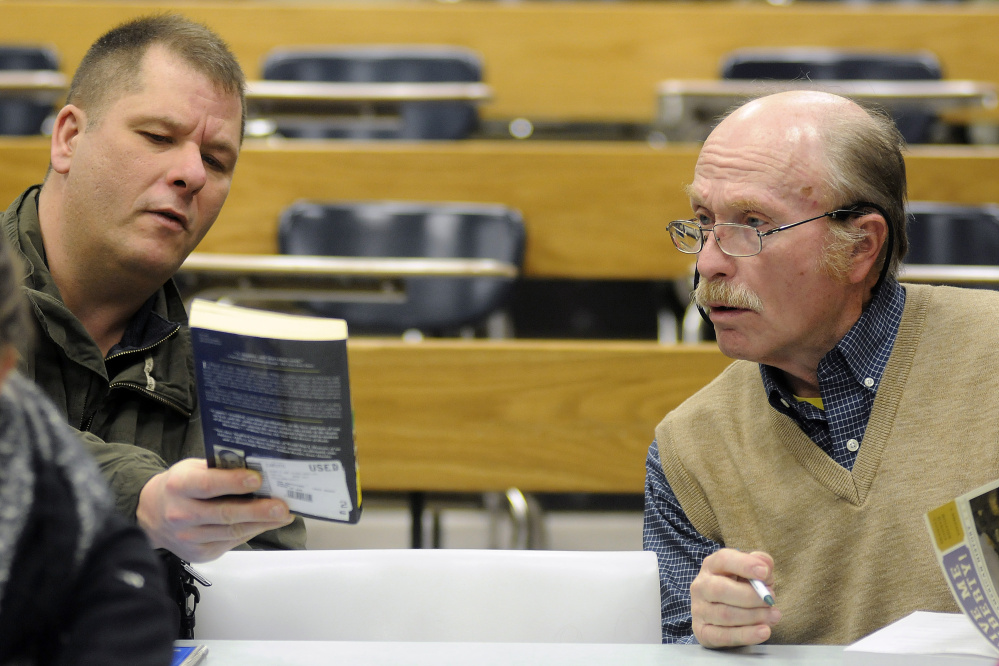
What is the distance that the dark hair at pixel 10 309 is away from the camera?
1.67 ft

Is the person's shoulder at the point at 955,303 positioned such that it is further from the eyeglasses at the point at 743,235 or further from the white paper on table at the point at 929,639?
the white paper on table at the point at 929,639

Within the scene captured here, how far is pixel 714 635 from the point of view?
0.86 metres

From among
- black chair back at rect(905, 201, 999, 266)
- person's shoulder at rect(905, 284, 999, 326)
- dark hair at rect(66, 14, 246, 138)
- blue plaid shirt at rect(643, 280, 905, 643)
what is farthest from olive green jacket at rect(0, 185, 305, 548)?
black chair back at rect(905, 201, 999, 266)

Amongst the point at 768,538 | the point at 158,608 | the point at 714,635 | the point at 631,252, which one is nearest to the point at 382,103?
the point at 631,252

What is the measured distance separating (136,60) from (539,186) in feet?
3.80

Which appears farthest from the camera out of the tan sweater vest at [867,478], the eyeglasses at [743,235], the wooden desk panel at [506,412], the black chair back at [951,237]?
the black chair back at [951,237]

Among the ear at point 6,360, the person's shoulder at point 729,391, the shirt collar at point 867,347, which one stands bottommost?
the person's shoulder at point 729,391

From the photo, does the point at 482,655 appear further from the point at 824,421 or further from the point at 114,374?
the point at 114,374

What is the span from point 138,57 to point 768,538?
928 millimetres

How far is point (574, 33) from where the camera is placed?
2.77 metres

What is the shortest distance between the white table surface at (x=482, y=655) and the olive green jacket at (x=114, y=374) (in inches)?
12.2

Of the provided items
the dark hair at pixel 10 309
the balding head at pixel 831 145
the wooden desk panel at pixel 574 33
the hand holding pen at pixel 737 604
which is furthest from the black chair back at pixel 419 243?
the dark hair at pixel 10 309

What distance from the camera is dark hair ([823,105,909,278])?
43.6 inches

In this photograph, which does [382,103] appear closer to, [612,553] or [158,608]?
[612,553]
